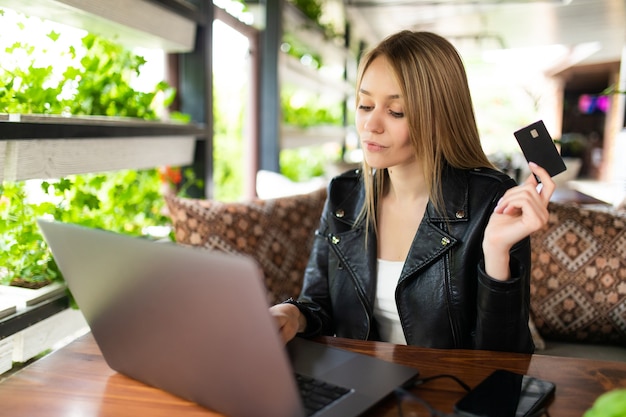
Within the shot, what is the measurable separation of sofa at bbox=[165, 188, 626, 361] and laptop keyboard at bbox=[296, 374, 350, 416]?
3.50 feet

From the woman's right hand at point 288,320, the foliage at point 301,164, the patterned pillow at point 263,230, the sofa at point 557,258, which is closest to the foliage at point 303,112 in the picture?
the foliage at point 301,164

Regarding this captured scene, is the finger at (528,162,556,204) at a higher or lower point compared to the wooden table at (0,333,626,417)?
higher

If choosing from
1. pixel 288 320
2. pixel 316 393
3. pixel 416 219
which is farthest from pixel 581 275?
pixel 316 393

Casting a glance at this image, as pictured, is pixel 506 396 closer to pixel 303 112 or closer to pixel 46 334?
pixel 46 334

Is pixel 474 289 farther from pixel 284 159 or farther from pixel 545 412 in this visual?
pixel 284 159

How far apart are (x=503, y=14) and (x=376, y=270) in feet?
20.0

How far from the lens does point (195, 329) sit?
2.37ft

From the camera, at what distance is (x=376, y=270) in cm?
152

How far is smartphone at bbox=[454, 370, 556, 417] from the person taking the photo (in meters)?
0.81

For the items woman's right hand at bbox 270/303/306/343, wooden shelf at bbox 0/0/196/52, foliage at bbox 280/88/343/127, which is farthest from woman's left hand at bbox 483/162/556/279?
foliage at bbox 280/88/343/127

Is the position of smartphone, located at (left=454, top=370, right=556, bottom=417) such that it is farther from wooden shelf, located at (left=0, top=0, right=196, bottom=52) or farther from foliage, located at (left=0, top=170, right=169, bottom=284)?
wooden shelf, located at (left=0, top=0, right=196, bottom=52)

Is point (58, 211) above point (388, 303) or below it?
above

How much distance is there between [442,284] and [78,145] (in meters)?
1.06

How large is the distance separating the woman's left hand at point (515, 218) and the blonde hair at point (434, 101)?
29 centimetres
